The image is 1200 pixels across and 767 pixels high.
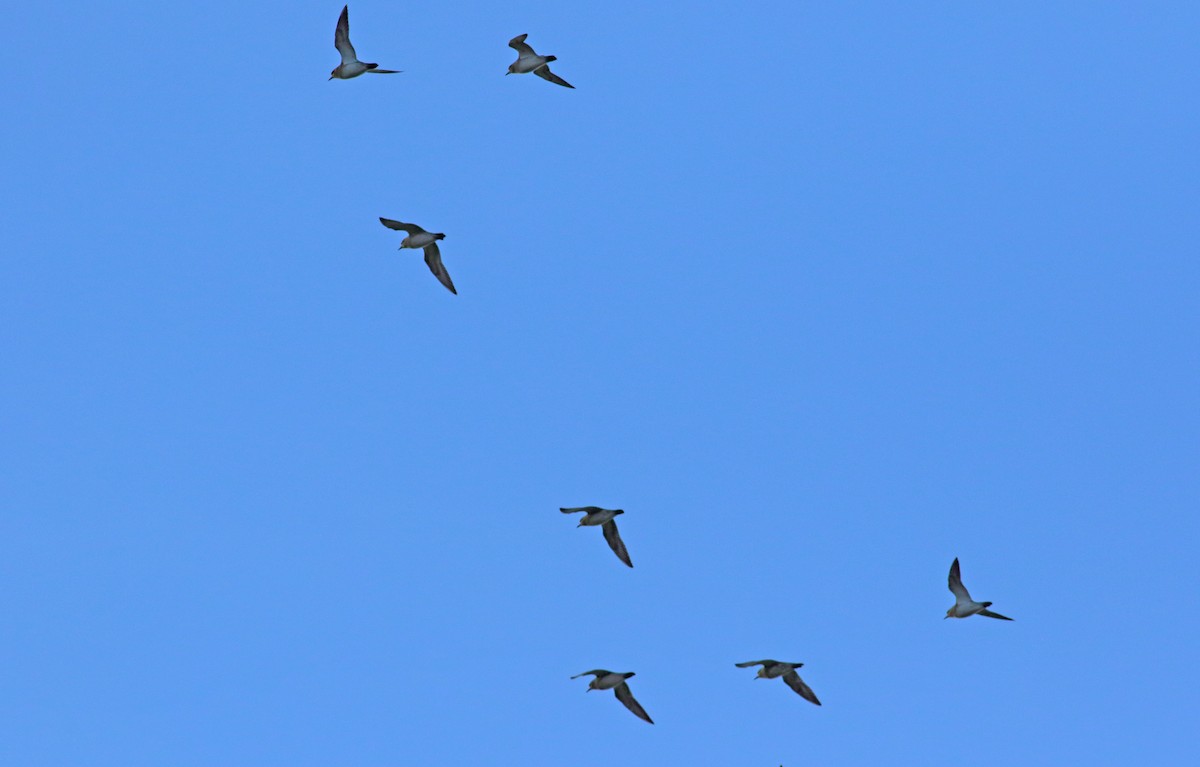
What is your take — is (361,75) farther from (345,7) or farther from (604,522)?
(604,522)

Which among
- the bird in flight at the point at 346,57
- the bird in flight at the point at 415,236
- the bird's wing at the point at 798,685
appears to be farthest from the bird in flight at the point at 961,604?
the bird in flight at the point at 346,57

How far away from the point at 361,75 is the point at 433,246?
459 cm

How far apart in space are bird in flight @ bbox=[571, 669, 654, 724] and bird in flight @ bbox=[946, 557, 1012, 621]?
8.36 meters

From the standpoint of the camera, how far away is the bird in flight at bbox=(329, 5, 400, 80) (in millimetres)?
38281

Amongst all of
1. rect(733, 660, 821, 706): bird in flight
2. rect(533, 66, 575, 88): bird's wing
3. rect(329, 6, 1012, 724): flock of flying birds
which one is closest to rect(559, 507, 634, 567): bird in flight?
rect(329, 6, 1012, 724): flock of flying birds

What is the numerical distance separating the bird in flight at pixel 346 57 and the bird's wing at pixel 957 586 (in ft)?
63.1

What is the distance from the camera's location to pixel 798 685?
129 ft

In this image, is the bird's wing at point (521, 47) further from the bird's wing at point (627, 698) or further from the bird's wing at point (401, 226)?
the bird's wing at point (627, 698)

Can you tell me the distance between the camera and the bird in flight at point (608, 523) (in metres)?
38.3

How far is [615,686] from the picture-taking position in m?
39.0

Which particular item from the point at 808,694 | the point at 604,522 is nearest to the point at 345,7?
the point at 604,522

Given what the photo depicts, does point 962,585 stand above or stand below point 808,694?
above

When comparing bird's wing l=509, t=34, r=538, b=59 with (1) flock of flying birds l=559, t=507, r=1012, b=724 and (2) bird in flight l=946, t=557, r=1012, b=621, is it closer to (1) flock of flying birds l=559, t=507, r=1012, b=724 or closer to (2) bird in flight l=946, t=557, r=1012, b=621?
(1) flock of flying birds l=559, t=507, r=1012, b=724

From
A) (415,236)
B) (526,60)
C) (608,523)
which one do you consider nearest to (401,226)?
(415,236)
